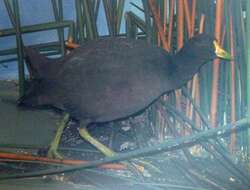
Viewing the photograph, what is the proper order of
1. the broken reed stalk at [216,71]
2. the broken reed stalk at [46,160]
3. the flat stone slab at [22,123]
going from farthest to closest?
the flat stone slab at [22,123] < the broken reed stalk at [46,160] < the broken reed stalk at [216,71]

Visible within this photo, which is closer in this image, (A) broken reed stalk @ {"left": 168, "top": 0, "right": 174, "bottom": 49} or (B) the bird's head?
(B) the bird's head

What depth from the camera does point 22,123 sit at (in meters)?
2.49

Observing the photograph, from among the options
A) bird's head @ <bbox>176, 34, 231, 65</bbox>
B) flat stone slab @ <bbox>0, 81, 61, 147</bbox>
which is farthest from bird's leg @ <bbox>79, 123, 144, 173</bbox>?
bird's head @ <bbox>176, 34, 231, 65</bbox>

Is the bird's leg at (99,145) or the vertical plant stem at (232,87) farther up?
the vertical plant stem at (232,87)

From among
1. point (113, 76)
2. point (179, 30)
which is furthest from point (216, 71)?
point (113, 76)

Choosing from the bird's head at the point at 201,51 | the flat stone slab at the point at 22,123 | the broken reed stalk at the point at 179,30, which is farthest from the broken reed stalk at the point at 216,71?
the flat stone slab at the point at 22,123

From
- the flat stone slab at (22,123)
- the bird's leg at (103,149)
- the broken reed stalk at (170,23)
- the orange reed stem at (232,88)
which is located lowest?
the flat stone slab at (22,123)

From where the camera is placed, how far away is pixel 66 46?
223 cm

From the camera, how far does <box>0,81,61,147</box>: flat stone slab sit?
229cm

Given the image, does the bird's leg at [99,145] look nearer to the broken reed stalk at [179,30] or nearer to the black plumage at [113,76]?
the black plumage at [113,76]

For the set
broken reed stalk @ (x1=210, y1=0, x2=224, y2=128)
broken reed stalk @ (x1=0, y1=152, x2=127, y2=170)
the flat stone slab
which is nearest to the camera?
broken reed stalk @ (x1=210, y1=0, x2=224, y2=128)

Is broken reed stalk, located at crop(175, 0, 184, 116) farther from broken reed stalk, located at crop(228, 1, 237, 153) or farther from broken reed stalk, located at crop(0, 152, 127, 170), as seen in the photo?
broken reed stalk, located at crop(0, 152, 127, 170)

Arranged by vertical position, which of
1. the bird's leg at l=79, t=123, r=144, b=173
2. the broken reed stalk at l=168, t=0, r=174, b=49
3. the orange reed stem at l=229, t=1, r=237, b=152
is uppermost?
the broken reed stalk at l=168, t=0, r=174, b=49

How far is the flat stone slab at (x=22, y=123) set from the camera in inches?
90.0
